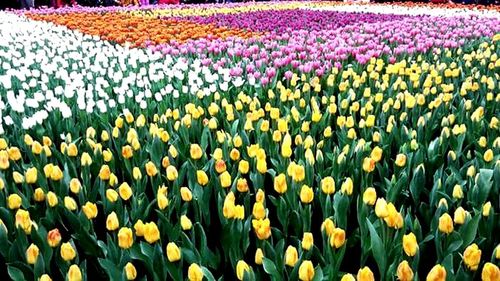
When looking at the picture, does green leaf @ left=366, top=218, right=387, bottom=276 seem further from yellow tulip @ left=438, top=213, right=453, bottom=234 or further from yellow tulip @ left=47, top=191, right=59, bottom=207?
yellow tulip @ left=47, top=191, right=59, bottom=207

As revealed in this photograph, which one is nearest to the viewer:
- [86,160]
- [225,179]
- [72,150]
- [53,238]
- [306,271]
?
[306,271]

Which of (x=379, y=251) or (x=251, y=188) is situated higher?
(x=379, y=251)

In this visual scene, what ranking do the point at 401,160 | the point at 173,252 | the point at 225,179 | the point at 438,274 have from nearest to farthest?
the point at 438,274 → the point at 173,252 → the point at 225,179 → the point at 401,160

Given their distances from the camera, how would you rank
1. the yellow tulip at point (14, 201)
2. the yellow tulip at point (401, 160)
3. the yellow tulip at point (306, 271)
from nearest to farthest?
the yellow tulip at point (306, 271) < the yellow tulip at point (14, 201) < the yellow tulip at point (401, 160)

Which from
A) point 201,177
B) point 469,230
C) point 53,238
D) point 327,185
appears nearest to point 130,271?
point 53,238

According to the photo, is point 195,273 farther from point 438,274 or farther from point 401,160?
point 401,160

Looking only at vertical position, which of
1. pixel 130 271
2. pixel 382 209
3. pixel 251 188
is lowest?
pixel 251 188

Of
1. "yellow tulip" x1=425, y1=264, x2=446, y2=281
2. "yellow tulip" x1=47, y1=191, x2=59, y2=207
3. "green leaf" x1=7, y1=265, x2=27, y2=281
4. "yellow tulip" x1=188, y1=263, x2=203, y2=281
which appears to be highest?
"yellow tulip" x1=425, y1=264, x2=446, y2=281

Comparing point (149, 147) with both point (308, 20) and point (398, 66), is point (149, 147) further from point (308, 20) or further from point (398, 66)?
point (308, 20)

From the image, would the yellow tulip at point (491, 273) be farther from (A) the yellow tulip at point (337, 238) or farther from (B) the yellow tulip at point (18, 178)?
(B) the yellow tulip at point (18, 178)

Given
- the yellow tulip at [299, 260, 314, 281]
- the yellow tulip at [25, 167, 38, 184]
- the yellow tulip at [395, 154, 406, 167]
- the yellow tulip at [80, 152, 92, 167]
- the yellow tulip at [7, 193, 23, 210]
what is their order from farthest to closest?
the yellow tulip at [80, 152, 92, 167]
the yellow tulip at [395, 154, 406, 167]
the yellow tulip at [25, 167, 38, 184]
the yellow tulip at [7, 193, 23, 210]
the yellow tulip at [299, 260, 314, 281]

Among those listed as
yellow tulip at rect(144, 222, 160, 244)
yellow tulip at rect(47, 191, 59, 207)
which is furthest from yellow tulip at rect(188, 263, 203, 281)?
yellow tulip at rect(47, 191, 59, 207)

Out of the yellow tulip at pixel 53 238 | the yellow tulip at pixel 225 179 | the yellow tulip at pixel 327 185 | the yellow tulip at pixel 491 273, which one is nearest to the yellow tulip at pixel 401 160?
the yellow tulip at pixel 327 185

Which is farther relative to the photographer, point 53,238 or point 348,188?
point 348,188
